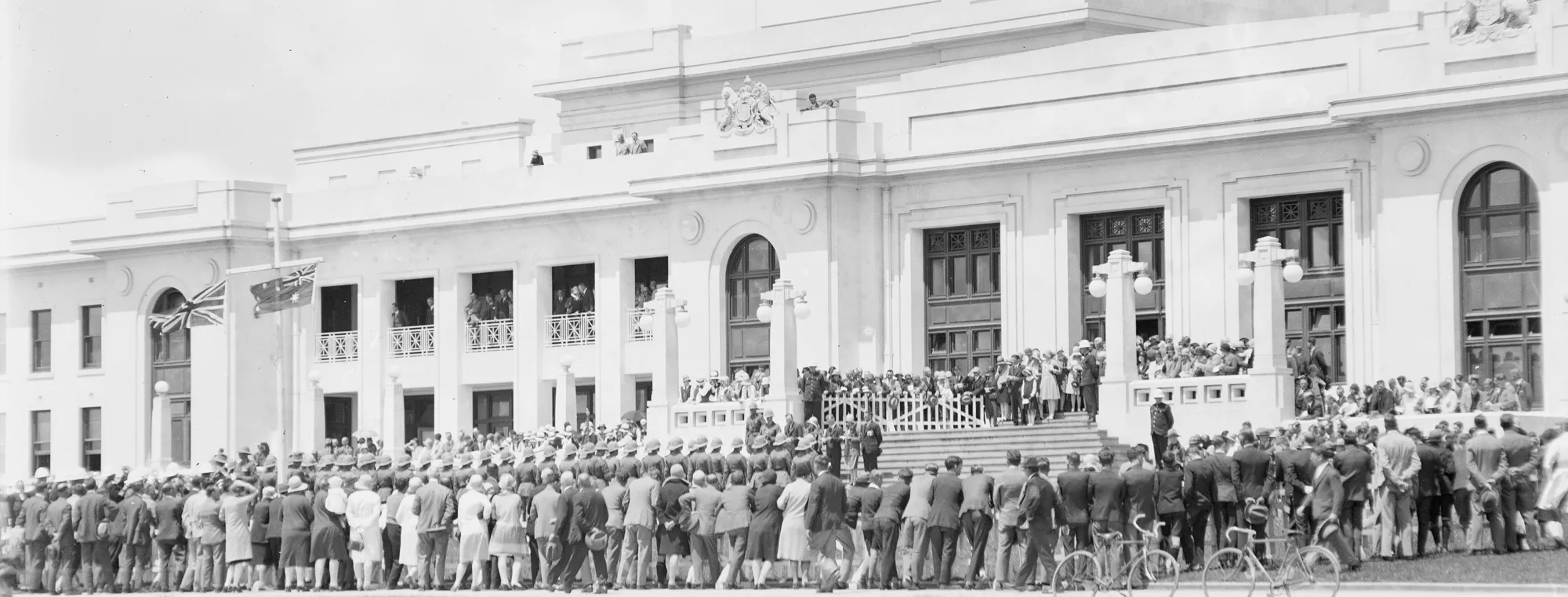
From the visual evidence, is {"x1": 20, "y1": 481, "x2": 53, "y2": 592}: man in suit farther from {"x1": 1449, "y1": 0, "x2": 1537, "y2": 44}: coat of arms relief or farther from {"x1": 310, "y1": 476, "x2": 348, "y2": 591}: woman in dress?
{"x1": 1449, "y1": 0, "x2": 1537, "y2": 44}: coat of arms relief

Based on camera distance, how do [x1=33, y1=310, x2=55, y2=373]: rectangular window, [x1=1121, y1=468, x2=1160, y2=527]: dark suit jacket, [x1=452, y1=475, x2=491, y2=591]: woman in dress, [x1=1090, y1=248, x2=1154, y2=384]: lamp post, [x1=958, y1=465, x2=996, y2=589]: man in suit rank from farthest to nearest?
[x1=33, y1=310, x2=55, y2=373]: rectangular window < [x1=1090, y1=248, x2=1154, y2=384]: lamp post < [x1=452, y1=475, x2=491, y2=591]: woman in dress < [x1=958, y1=465, x2=996, y2=589]: man in suit < [x1=1121, y1=468, x2=1160, y2=527]: dark suit jacket

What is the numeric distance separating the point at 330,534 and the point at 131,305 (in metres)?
24.7

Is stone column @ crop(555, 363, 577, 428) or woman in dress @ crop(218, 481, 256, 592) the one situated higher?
stone column @ crop(555, 363, 577, 428)

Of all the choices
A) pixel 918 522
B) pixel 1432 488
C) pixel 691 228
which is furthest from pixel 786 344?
pixel 1432 488

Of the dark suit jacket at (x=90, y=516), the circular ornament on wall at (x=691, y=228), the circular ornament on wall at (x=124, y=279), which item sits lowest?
the dark suit jacket at (x=90, y=516)

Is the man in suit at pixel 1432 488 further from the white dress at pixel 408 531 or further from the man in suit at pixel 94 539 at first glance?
the man in suit at pixel 94 539

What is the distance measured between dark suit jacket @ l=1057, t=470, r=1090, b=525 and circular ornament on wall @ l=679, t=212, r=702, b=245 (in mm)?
19740

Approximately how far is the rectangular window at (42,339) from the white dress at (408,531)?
28.2 meters

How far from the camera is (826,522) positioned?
2470 centimetres

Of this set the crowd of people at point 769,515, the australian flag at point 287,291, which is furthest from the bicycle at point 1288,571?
the australian flag at point 287,291

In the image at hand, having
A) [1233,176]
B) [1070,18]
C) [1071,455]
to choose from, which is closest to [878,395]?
[1233,176]

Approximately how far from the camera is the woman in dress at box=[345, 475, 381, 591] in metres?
27.4

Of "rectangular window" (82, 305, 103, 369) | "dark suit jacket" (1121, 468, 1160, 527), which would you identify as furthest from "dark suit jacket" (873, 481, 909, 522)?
"rectangular window" (82, 305, 103, 369)

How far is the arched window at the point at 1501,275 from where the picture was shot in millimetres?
33906
